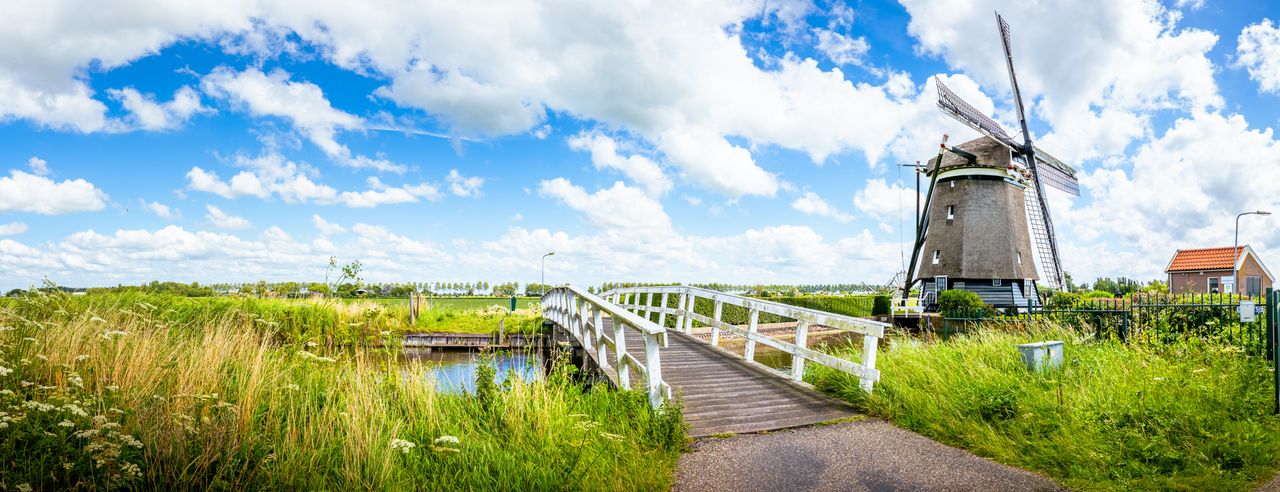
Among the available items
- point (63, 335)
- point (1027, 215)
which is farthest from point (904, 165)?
point (63, 335)

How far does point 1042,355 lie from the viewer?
700cm

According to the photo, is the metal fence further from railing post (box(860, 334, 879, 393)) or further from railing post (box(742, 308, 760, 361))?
railing post (box(860, 334, 879, 393))

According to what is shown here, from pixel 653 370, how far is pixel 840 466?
1.77 meters

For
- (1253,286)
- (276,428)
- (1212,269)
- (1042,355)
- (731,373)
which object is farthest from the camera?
(1212,269)

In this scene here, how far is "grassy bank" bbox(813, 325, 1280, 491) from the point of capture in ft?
15.6

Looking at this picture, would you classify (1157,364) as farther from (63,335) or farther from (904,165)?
(904,165)

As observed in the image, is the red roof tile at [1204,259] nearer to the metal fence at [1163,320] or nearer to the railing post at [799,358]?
the metal fence at [1163,320]

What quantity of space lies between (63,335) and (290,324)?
12704 millimetres

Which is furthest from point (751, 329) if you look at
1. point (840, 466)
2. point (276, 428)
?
point (276, 428)

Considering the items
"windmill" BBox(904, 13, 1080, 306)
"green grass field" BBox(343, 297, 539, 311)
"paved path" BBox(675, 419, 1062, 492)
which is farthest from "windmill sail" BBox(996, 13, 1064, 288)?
"paved path" BBox(675, 419, 1062, 492)

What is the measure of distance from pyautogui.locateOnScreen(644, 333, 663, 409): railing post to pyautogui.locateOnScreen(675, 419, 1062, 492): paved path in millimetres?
540

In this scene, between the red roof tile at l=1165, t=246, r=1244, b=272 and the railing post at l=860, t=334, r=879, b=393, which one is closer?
the railing post at l=860, t=334, r=879, b=393

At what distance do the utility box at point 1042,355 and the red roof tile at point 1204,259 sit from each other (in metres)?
44.7

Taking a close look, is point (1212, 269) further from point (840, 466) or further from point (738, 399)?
point (840, 466)
